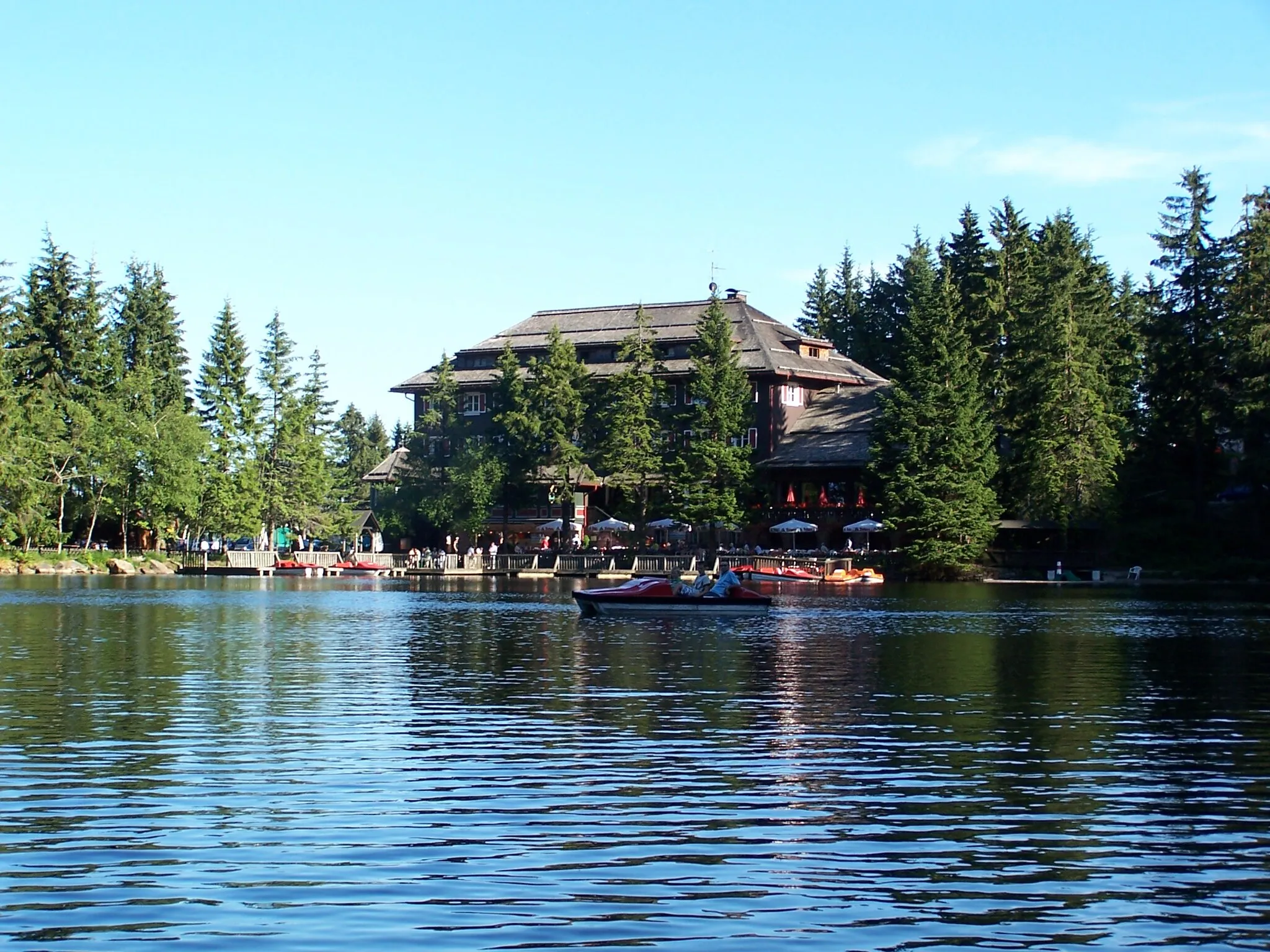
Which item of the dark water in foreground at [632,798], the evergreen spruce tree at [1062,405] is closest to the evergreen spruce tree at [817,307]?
the evergreen spruce tree at [1062,405]

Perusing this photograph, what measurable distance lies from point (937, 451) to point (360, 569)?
38428 millimetres

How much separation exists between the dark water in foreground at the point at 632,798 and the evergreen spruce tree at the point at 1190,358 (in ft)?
154

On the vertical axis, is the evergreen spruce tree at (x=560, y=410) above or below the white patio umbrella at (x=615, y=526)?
above

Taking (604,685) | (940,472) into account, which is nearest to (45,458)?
(940,472)

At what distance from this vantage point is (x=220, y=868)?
506 inches

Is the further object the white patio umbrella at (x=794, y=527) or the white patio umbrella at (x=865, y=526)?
the white patio umbrella at (x=794, y=527)

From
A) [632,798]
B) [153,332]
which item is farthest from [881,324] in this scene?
[632,798]

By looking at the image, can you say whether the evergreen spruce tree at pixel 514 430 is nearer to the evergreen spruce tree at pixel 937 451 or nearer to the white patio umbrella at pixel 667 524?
the white patio umbrella at pixel 667 524

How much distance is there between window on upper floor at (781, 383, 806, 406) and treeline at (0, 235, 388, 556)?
3208cm

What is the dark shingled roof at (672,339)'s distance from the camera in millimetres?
96750

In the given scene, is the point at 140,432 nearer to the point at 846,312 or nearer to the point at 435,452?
the point at 435,452

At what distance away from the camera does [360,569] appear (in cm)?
9456

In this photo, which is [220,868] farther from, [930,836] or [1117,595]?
[1117,595]

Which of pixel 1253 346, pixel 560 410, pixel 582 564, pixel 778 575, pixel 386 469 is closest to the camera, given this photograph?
pixel 1253 346
